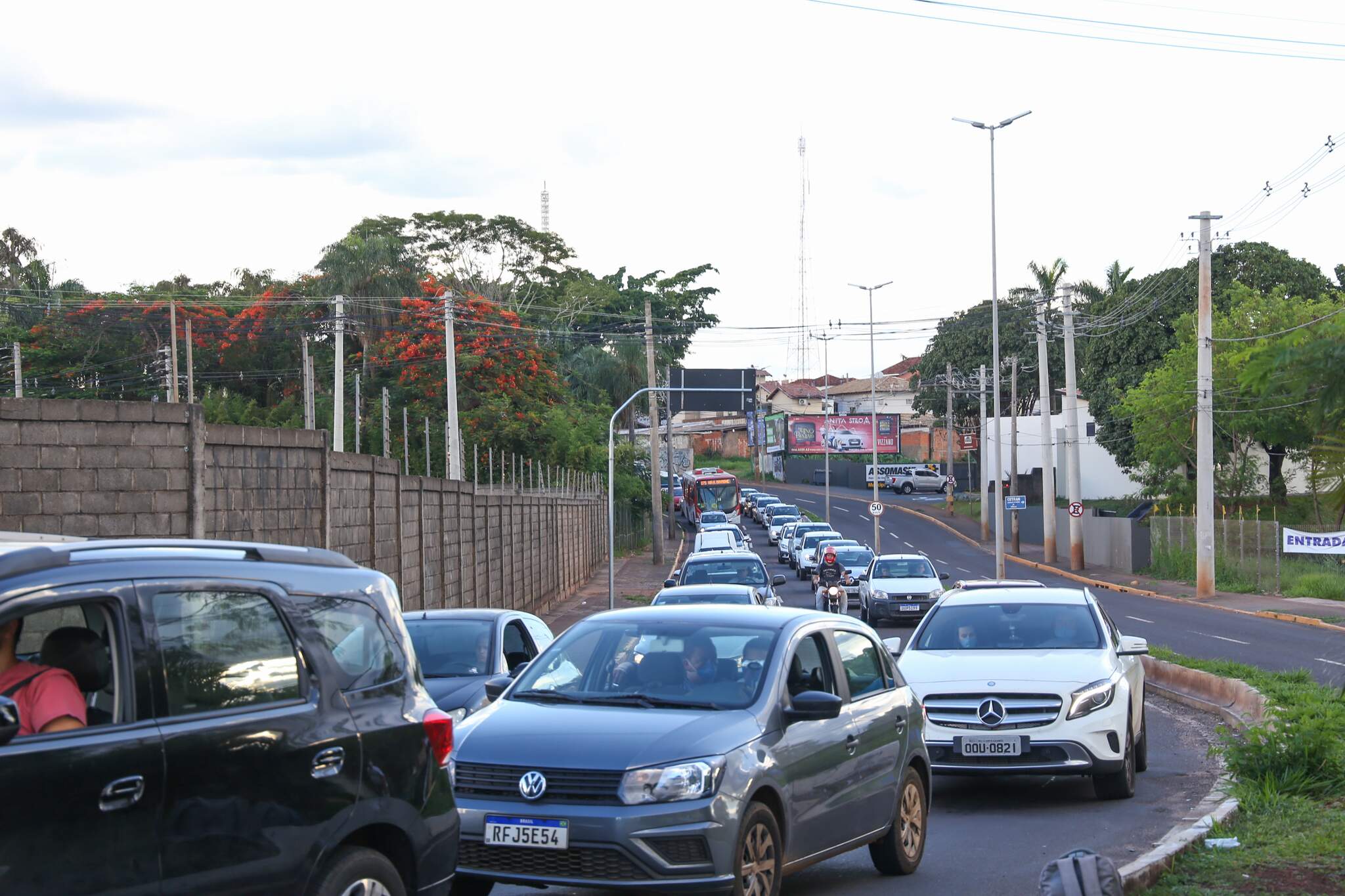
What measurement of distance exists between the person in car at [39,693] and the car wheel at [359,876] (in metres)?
1.11

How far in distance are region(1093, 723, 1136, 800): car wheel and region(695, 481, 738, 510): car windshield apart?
6332cm

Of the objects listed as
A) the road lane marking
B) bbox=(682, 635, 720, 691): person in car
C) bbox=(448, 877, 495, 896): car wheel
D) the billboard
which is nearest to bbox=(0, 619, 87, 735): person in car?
bbox=(448, 877, 495, 896): car wheel

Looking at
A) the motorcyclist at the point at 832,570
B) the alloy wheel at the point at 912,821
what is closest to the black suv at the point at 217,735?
the alloy wheel at the point at 912,821

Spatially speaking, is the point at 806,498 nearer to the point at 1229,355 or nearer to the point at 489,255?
the point at 489,255

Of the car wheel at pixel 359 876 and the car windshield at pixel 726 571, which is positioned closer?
the car wheel at pixel 359 876

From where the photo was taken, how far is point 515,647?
12086 mm

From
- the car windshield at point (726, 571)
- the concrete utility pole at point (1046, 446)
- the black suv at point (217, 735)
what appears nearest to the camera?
the black suv at point (217, 735)

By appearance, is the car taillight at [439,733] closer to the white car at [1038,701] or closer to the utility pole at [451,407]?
the white car at [1038,701]

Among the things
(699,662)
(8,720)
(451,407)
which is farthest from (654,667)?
(451,407)

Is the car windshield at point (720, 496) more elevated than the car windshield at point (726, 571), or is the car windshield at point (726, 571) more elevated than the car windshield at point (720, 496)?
the car windshield at point (726, 571)

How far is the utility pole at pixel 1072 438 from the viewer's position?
1953 inches

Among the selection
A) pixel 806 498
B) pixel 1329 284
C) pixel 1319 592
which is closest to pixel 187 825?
pixel 1319 592

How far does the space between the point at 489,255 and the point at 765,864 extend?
209 ft

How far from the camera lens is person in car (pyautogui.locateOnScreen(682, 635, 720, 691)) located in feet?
24.1
